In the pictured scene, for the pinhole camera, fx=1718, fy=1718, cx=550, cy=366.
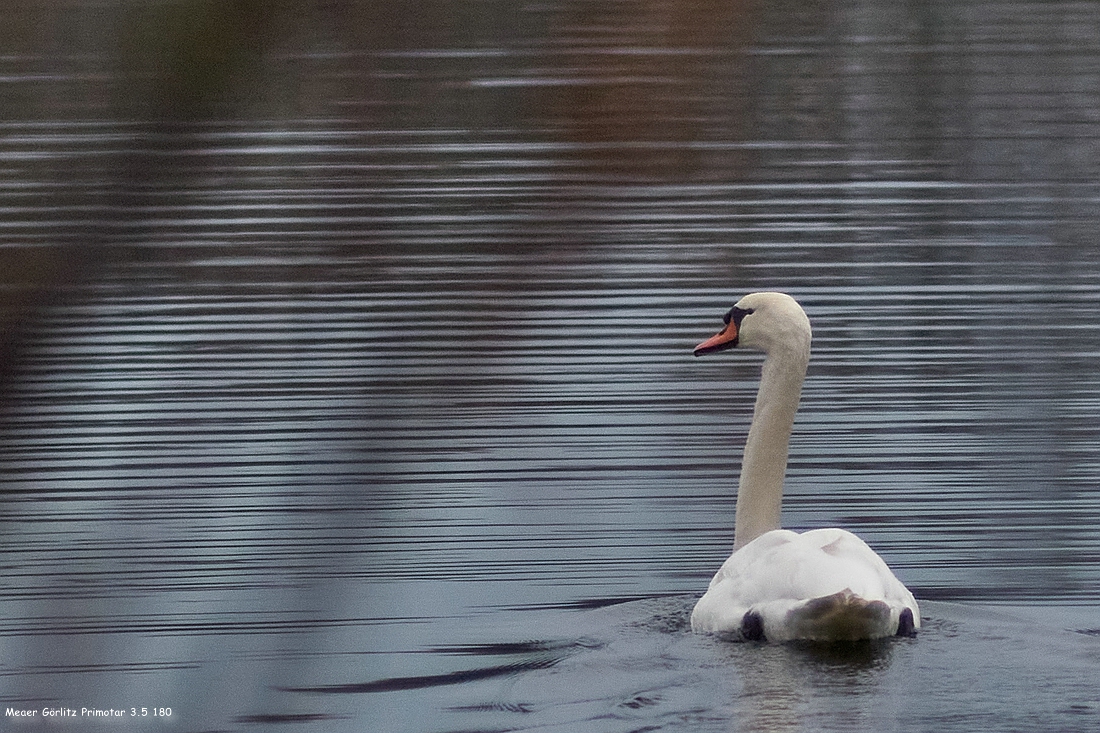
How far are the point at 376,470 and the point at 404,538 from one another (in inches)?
187

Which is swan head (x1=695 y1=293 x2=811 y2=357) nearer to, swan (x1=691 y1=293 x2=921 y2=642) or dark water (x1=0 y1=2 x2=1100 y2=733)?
dark water (x1=0 y1=2 x2=1100 y2=733)

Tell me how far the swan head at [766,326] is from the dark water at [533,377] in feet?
1.08

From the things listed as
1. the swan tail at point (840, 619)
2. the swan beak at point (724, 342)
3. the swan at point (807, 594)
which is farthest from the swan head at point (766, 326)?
the swan tail at point (840, 619)

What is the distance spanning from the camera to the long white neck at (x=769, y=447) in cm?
563

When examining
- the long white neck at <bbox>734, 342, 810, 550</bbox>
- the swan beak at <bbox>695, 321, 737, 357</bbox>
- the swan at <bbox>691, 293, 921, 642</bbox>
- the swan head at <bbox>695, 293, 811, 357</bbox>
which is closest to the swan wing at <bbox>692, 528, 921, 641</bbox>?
the swan at <bbox>691, 293, 921, 642</bbox>

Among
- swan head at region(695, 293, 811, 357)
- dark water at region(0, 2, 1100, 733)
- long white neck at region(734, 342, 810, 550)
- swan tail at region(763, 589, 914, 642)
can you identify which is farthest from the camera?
Answer: swan head at region(695, 293, 811, 357)

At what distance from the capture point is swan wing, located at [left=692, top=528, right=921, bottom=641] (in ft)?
15.0

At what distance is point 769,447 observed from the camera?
5.71m

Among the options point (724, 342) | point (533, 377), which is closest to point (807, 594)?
point (724, 342)

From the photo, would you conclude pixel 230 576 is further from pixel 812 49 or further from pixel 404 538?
pixel 812 49

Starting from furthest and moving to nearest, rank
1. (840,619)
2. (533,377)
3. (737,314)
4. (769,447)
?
(737,314) → (769,447) → (840,619) → (533,377)

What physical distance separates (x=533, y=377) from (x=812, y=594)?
9.01ft

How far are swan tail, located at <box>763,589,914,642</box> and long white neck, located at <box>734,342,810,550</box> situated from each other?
967mm

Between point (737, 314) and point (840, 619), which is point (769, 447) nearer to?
point (737, 314)
